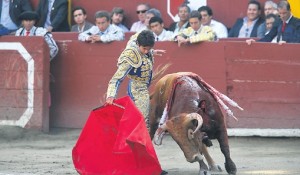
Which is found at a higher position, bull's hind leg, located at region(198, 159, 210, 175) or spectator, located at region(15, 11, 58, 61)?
spectator, located at region(15, 11, 58, 61)

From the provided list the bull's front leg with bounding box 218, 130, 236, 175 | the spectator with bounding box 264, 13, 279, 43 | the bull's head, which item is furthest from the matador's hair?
the spectator with bounding box 264, 13, 279, 43

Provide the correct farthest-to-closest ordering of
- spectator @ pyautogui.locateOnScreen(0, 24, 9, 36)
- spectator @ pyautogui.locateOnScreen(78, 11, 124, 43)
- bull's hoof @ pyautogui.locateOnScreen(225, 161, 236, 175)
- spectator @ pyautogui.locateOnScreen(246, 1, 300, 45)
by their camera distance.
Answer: spectator @ pyautogui.locateOnScreen(0, 24, 9, 36)
spectator @ pyautogui.locateOnScreen(78, 11, 124, 43)
spectator @ pyautogui.locateOnScreen(246, 1, 300, 45)
bull's hoof @ pyautogui.locateOnScreen(225, 161, 236, 175)

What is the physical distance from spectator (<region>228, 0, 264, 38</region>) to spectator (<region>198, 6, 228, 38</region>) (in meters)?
0.12

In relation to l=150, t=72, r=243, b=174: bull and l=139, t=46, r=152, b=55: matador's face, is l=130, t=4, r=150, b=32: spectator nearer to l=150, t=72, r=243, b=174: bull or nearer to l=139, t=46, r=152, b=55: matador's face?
l=150, t=72, r=243, b=174: bull

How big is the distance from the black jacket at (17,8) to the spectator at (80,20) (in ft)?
2.55

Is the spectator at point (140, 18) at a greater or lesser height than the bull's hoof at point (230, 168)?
greater

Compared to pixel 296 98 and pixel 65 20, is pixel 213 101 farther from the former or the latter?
pixel 65 20

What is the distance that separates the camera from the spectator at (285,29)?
1008cm

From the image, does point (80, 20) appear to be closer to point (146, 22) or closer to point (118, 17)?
point (118, 17)

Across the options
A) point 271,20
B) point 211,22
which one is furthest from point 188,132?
point 211,22

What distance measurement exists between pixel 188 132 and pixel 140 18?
400 centimetres

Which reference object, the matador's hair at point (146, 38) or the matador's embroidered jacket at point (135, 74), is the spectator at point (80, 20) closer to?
the matador's embroidered jacket at point (135, 74)

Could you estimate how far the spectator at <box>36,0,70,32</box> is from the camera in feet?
38.8

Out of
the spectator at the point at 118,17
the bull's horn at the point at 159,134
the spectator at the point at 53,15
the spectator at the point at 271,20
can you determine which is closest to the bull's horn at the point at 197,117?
the bull's horn at the point at 159,134
